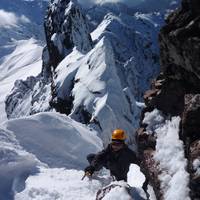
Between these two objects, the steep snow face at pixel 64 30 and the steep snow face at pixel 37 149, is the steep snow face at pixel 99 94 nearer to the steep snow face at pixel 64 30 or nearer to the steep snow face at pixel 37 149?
the steep snow face at pixel 37 149

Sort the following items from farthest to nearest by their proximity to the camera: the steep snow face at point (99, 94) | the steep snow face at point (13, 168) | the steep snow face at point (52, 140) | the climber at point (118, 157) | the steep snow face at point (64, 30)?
the steep snow face at point (64, 30), the steep snow face at point (99, 94), the steep snow face at point (52, 140), the steep snow face at point (13, 168), the climber at point (118, 157)

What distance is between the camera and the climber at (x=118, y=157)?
1148cm

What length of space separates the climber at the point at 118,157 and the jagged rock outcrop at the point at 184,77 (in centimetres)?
48

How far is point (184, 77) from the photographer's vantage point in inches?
431

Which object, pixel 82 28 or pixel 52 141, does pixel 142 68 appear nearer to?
pixel 82 28

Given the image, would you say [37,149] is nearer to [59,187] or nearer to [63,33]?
[59,187]

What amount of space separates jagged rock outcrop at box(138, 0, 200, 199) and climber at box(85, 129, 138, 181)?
483mm

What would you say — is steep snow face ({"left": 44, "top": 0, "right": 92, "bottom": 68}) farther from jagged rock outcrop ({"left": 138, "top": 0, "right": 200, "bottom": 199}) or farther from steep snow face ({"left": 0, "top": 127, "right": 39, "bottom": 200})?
jagged rock outcrop ({"left": 138, "top": 0, "right": 200, "bottom": 199})

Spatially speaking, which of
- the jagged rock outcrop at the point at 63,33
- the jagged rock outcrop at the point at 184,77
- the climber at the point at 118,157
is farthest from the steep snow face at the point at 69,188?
the jagged rock outcrop at the point at 63,33

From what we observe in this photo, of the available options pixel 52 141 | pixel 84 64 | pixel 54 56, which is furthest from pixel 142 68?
pixel 52 141

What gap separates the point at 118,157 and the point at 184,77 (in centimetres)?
244

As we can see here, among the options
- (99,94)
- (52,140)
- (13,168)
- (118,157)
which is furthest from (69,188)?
(99,94)

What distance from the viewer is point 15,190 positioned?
12.0m

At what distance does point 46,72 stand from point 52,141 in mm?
61329
